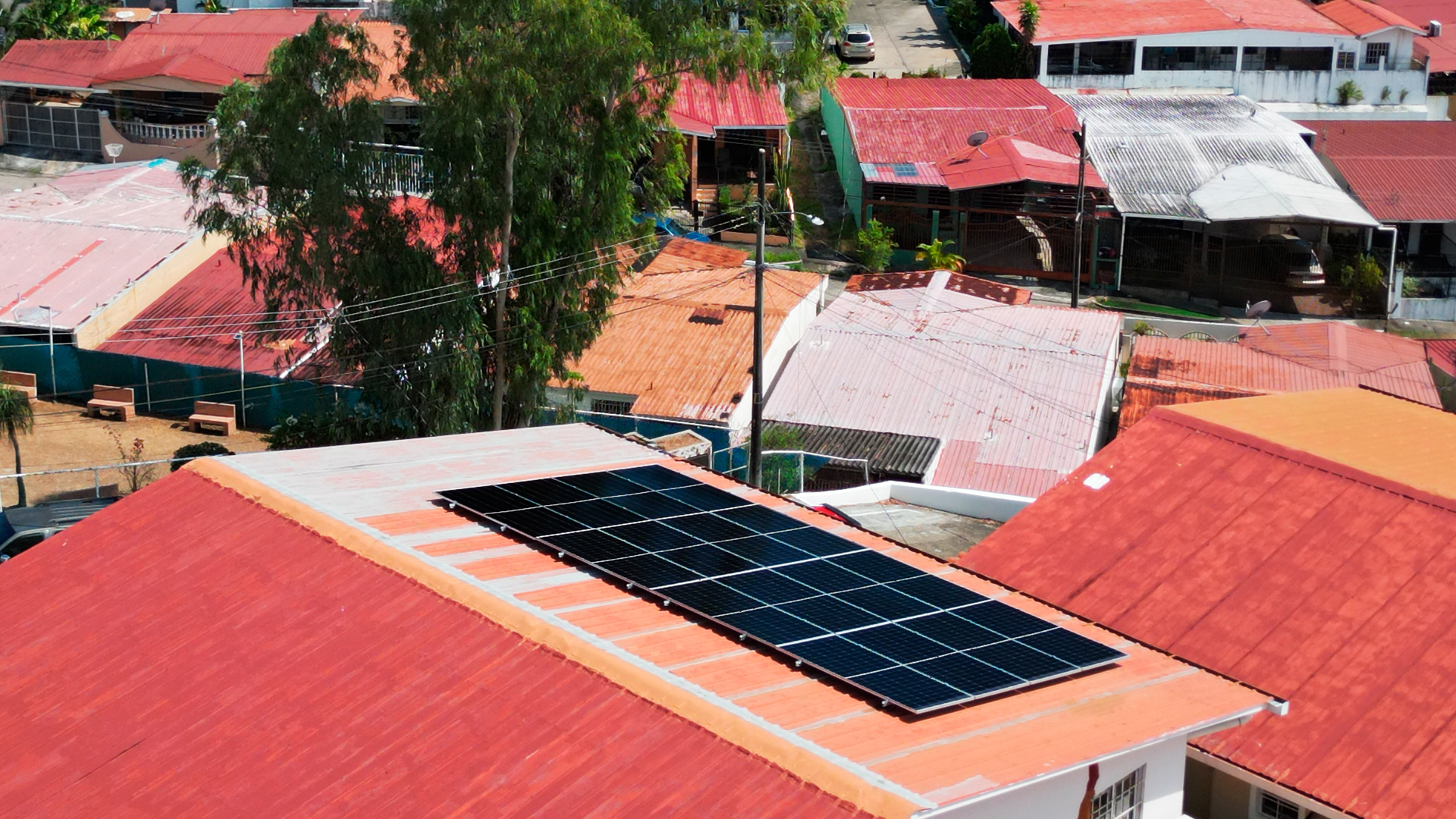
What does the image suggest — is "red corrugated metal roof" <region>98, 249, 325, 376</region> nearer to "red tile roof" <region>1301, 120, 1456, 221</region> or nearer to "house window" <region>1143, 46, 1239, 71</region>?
"red tile roof" <region>1301, 120, 1456, 221</region>

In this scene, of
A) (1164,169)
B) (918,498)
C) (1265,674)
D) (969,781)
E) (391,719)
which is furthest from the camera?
(1164,169)

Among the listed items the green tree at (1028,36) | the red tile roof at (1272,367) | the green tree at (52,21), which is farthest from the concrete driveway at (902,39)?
the green tree at (52,21)

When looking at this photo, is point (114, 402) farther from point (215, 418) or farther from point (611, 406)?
point (611, 406)

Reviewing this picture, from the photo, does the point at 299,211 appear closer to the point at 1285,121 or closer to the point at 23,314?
the point at 23,314

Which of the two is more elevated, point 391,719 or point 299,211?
point 299,211

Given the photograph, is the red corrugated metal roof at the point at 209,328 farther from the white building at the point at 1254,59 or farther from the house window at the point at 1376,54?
the house window at the point at 1376,54

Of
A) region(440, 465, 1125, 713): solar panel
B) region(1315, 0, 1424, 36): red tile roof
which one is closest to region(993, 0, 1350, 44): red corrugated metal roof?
region(1315, 0, 1424, 36): red tile roof

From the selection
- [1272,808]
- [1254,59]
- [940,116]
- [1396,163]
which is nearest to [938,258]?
[940,116]

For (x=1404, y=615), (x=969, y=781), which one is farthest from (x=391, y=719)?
(x=1404, y=615)
